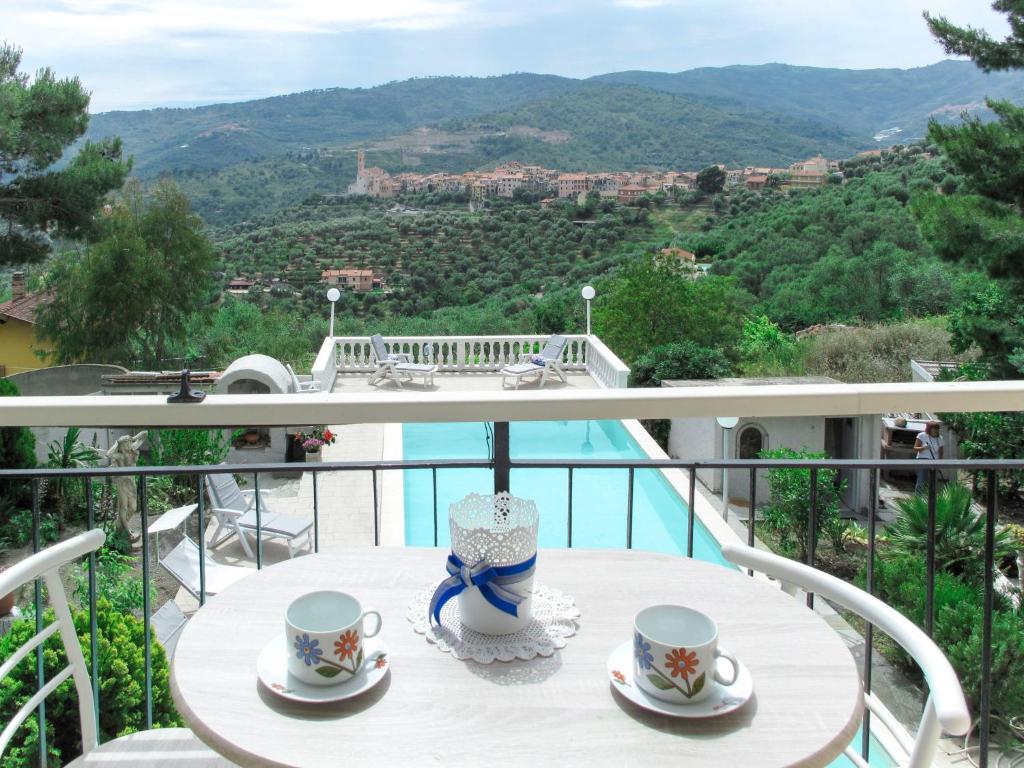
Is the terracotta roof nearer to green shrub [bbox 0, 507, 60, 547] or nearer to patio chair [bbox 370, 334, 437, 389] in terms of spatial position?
patio chair [bbox 370, 334, 437, 389]

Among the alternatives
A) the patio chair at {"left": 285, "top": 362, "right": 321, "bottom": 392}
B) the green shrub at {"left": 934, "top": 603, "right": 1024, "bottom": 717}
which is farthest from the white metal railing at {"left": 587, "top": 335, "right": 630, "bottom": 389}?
the green shrub at {"left": 934, "top": 603, "right": 1024, "bottom": 717}

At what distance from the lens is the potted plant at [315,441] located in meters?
9.80

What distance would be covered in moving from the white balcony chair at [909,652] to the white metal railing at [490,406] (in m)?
0.35

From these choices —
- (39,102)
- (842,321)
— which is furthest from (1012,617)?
(842,321)

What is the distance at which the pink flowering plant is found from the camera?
9.78 metres

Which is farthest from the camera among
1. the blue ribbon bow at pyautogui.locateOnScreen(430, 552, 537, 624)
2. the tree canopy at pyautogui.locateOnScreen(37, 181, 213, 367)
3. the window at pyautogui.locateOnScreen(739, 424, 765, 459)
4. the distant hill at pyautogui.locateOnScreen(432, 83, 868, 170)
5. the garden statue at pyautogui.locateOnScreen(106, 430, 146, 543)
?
the distant hill at pyautogui.locateOnScreen(432, 83, 868, 170)

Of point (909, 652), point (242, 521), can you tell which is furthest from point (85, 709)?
point (242, 521)

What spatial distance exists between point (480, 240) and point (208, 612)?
38.2m

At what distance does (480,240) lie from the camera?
127ft

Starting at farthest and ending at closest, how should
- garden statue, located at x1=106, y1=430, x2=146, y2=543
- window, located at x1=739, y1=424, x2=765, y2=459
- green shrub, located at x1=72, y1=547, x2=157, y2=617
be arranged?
window, located at x1=739, y1=424, x2=765, y2=459 → garden statue, located at x1=106, y1=430, x2=146, y2=543 → green shrub, located at x1=72, y1=547, x2=157, y2=617

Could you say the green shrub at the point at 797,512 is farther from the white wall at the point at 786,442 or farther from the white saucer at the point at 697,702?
the white saucer at the point at 697,702

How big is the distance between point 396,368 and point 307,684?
41.1ft

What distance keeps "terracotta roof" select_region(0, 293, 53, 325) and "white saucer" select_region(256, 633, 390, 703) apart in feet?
80.4

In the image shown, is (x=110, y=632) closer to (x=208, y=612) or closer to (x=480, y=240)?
(x=208, y=612)
